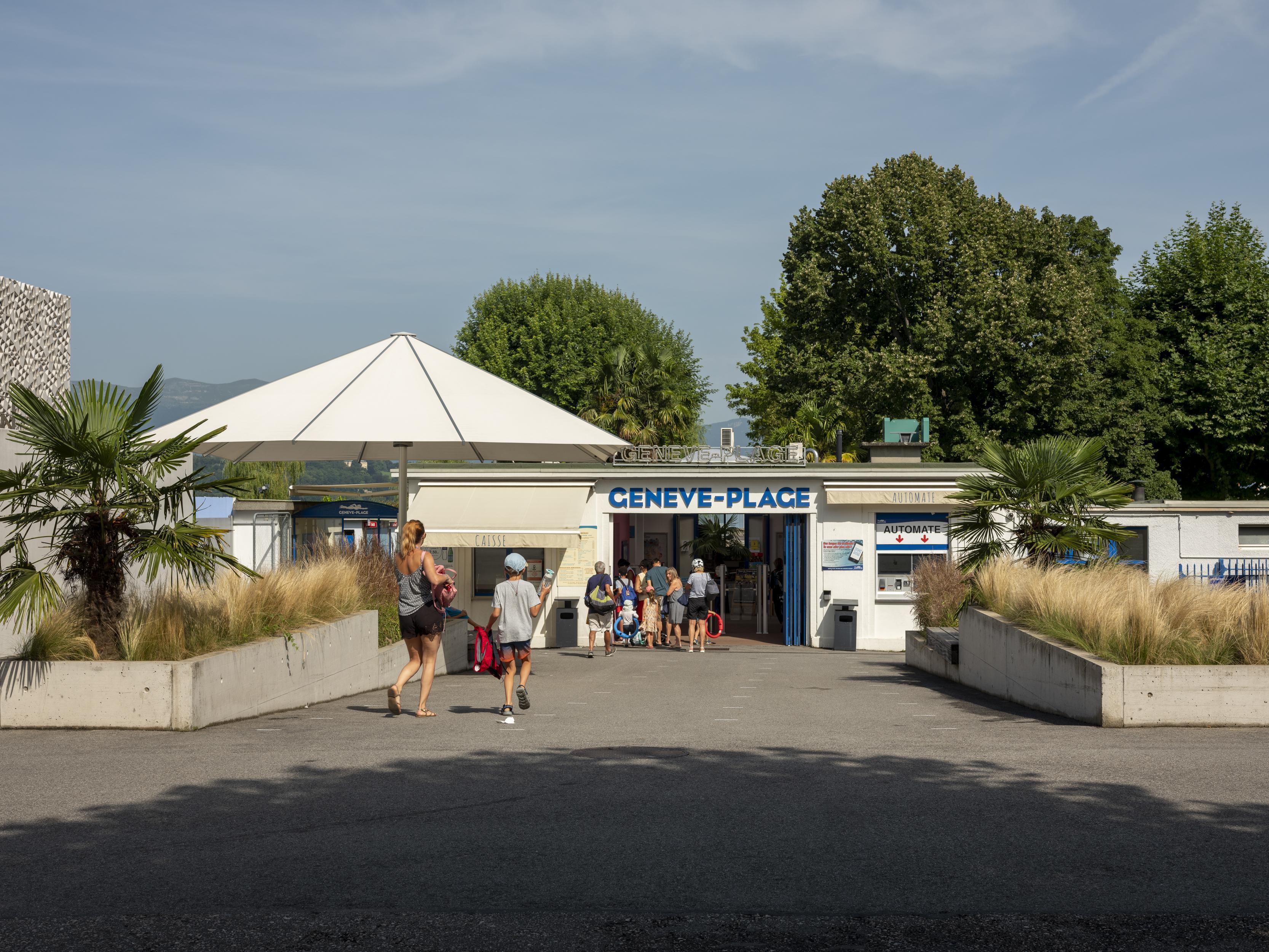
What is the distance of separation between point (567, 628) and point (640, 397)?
2564 cm

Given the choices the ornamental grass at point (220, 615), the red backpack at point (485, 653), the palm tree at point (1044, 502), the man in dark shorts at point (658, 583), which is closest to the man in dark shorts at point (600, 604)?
the man in dark shorts at point (658, 583)

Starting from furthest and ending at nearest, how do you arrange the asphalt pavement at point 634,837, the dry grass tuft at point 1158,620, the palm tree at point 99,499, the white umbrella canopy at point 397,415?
the white umbrella canopy at point 397,415
the dry grass tuft at point 1158,620
the palm tree at point 99,499
the asphalt pavement at point 634,837

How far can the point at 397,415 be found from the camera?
13305 millimetres

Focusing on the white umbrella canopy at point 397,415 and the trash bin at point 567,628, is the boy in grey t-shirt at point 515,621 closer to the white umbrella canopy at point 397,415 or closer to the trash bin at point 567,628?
the white umbrella canopy at point 397,415

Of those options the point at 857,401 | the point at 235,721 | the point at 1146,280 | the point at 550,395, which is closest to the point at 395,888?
the point at 235,721

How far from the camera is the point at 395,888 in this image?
16.0ft

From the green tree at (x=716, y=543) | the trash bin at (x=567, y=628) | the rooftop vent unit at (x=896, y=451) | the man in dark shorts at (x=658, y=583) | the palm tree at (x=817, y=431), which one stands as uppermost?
the palm tree at (x=817, y=431)

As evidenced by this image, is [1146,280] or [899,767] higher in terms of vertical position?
[1146,280]

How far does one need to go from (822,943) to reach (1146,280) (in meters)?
42.7

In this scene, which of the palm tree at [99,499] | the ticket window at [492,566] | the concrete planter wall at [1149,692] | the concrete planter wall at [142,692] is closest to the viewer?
the concrete planter wall at [142,692]

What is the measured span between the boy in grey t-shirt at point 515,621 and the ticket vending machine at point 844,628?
49.8ft

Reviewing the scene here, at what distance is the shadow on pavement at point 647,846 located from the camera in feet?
15.5

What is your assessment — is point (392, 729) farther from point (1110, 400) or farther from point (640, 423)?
point (640, 423)

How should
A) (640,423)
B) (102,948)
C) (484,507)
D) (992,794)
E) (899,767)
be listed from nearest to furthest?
(102,948), (992,794), (899,767), (484,507), (640,423)
